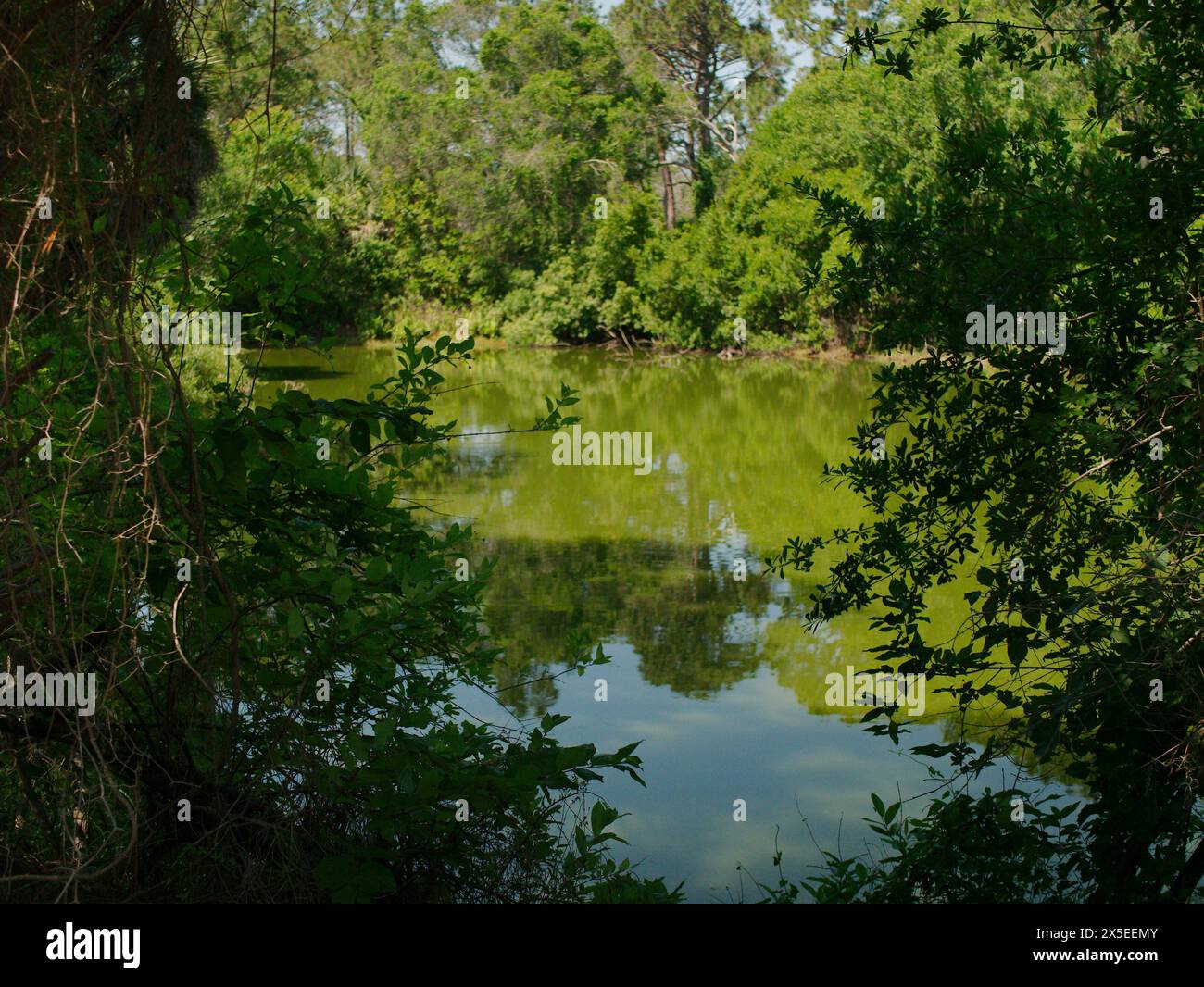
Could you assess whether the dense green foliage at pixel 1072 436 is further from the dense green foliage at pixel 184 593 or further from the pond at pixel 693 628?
the pond at pixel 693 628

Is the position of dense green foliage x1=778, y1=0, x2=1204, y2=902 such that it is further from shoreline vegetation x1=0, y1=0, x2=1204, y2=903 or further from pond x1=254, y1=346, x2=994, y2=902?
pond x1=254, y1=346, x2=994, y2=902

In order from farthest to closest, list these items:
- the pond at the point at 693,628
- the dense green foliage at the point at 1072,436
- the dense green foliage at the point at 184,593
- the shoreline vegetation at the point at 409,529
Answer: the pond at the point at 693,628 < the dense green foliage at the point at 1072,436 < the shoreline vegetation at the point at 409,529 < the dense green foliage at the point at 184,593

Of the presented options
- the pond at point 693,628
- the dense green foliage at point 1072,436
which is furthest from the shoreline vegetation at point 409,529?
the pond at point 693,628

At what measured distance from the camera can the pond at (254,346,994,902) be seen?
234 inches

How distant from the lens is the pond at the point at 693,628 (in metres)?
5.94

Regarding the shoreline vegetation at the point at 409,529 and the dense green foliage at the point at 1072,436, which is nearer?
the shoreline vegetation at the point at 409,529

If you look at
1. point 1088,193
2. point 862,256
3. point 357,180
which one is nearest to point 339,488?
point 862,256

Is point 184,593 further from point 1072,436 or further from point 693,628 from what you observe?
point 693,628

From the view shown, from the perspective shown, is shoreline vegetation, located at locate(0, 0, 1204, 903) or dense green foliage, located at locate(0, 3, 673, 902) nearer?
dense green foliage, located at locate(0, 3, 673, 902)

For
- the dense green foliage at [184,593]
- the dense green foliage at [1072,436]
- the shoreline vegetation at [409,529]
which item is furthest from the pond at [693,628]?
the dense green foliage at [1072,436]

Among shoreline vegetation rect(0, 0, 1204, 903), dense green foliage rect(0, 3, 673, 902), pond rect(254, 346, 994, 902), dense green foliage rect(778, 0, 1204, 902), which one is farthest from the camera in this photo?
pond rect(254, 346, 994, 902)

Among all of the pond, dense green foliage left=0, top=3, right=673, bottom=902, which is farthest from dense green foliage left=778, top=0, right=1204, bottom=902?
the pond

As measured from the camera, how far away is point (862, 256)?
461 cm

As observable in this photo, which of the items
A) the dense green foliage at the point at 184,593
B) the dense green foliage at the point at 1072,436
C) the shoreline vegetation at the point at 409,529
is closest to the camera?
the dense green foliage at the point at 184,593
